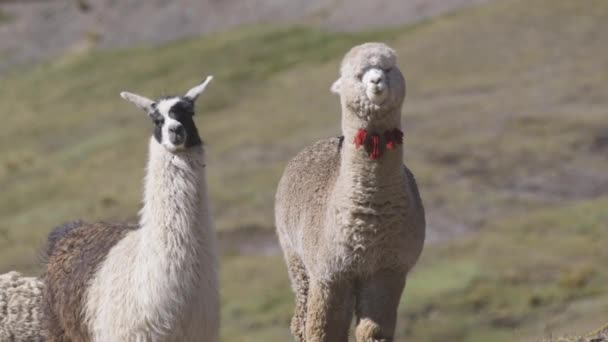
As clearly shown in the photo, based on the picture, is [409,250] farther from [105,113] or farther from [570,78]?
[105,113]

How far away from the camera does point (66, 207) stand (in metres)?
52.2

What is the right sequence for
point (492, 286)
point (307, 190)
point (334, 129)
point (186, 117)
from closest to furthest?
1. point (186, 117)
2. point (307, 190)
3. point (492, 286)
4. point (334, 129)

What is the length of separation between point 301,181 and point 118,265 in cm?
227

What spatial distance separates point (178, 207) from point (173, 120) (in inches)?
28.1

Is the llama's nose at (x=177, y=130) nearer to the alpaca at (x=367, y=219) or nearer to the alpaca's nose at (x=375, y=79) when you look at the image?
the alpaca at (x=367, y=219)

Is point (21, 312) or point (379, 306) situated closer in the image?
point (379, 306)

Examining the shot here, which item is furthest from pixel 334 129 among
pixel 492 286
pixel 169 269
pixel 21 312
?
pixel 169 269

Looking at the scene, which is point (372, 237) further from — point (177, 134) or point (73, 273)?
point (73, 273)

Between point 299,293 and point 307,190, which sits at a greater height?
point 307,190

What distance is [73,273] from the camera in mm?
12578

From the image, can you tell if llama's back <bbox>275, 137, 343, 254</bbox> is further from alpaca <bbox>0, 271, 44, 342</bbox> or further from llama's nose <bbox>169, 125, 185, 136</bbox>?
alpaca <bbox>0, 271, 44, 342</bbox>

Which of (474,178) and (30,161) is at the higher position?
(30,161)

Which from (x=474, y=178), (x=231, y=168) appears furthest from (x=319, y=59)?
(x=474, y=178)

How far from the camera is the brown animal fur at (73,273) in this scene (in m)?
12.3
